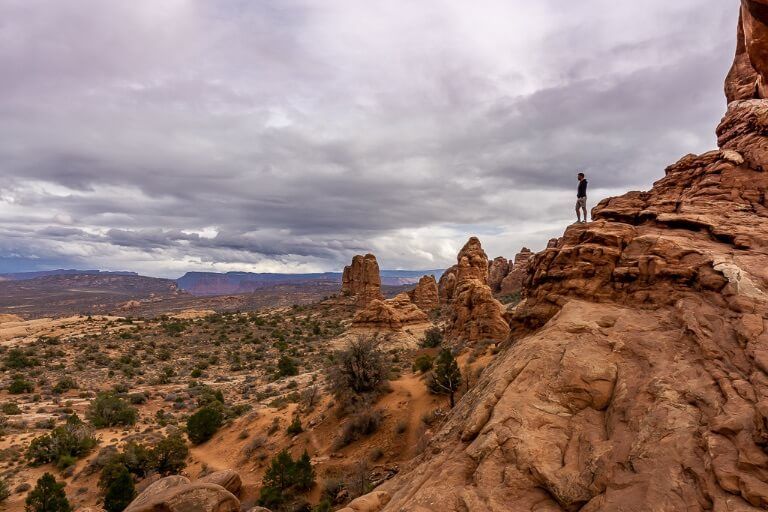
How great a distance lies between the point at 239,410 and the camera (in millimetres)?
30438

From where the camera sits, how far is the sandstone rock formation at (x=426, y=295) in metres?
82.6

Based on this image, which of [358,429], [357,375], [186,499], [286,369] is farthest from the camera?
[286,369]

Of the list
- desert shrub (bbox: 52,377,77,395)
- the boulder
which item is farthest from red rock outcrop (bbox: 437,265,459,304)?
the boulder

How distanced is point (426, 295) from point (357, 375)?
2340 inches

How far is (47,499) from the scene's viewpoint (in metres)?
17.4

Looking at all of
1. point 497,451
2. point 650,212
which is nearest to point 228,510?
point 497,451

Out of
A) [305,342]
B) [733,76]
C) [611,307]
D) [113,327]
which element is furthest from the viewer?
[113,327]

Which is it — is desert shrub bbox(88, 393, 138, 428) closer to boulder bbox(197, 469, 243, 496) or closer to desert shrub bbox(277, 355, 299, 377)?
desert shrub bbox(277, 355, 299, 377)

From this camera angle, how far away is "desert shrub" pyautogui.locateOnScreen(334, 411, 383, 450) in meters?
21.5

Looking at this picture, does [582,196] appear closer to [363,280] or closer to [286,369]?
[286,369]

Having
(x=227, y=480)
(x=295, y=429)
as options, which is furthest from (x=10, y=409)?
(x=227, y=480)

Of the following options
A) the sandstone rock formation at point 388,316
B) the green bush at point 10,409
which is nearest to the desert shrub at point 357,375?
→ the green bush at point 10,409

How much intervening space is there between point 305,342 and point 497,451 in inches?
2154

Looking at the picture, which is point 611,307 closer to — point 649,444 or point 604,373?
point 604,373
